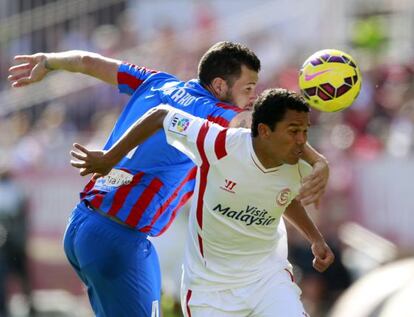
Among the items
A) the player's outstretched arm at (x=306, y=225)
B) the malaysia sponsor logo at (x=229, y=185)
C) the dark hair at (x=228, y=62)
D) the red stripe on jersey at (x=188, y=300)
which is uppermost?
the dark hair at (x=228, y=62)

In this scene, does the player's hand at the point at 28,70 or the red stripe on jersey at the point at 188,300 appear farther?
the player's hand at the point at 28,70

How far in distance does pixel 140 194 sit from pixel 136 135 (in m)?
0.71

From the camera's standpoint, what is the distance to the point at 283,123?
7.81m

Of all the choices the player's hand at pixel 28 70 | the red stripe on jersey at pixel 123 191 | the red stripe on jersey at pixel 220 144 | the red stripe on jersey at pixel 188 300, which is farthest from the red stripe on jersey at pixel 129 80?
the red stripe on jersey at pixel 188 300

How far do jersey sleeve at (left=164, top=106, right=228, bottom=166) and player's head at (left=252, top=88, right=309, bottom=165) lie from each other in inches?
10.6

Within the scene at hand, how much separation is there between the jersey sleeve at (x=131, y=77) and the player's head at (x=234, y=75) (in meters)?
0.62

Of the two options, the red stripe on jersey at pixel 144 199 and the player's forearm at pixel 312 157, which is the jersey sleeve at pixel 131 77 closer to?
the red stripe on jersey at pixel 144 199

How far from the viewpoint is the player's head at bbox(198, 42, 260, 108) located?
8.49 m

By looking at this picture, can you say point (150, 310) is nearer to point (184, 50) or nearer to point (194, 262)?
point (194, 262)

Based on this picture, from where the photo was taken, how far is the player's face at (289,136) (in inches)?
308

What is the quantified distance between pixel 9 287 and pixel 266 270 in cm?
1134

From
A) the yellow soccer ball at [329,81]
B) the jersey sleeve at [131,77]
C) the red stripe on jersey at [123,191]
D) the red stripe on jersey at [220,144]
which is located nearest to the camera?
the red stripe on jersey at [220,144]

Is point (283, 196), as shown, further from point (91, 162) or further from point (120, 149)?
point (91, 162)

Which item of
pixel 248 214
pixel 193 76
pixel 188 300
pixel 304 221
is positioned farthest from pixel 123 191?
pixel 193 76
